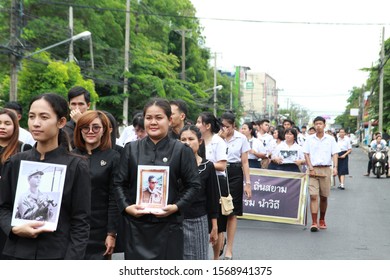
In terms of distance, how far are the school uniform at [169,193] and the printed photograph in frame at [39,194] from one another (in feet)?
3.18

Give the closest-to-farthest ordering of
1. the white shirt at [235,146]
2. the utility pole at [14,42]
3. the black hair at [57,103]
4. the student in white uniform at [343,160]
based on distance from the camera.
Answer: the black hair at [57,103]
the white shirt at [235,146]
the student in white uniform at [343,160]
the utility pole at [14,42]

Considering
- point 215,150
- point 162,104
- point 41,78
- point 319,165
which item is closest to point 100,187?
point 162,104

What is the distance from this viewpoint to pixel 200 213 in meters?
6.17

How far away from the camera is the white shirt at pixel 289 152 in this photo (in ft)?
44.0

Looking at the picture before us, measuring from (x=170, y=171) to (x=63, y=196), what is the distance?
100 centimetres

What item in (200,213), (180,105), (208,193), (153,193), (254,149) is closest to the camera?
(153,193)

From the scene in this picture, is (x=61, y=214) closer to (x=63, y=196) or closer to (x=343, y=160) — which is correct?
(x=63, y=196)

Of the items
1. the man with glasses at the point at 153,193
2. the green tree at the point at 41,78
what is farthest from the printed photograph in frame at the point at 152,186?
the green tree at the point at 41,78

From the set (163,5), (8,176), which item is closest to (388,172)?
(8,176)

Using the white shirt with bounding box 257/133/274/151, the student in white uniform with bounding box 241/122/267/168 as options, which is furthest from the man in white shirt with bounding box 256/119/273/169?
the student in white uniform with bounding box 241/122/267/168

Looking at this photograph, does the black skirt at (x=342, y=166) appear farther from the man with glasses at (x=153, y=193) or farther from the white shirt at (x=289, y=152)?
the man with glasses at (x=153, y=193)

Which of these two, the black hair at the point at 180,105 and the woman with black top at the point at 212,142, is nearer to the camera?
the black hair at the point at 180,105
